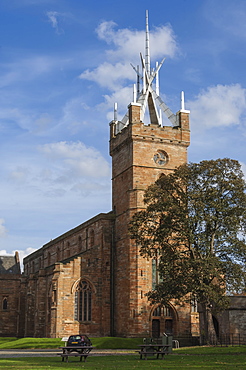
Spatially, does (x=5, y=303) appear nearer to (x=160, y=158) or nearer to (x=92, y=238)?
(x=92, y=238)

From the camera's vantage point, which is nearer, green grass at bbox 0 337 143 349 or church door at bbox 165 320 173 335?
green grass at bbox 0 337 143 349

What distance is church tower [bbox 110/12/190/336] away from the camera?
154 feet

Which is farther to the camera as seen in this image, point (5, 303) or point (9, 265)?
point (9, 265)

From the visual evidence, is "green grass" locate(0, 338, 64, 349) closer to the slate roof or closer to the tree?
the tree

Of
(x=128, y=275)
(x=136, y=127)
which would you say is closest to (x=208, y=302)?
(x=128, y=275)

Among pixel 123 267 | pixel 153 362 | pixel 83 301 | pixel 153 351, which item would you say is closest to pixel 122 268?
pixel 123 267

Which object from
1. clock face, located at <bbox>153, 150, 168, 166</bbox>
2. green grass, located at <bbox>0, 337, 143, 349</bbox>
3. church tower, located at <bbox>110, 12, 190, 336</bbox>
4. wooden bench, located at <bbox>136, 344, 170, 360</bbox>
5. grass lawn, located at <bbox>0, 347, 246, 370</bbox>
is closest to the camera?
grass lawn, located at <bbox>0, 347, 246, 370</bbox>

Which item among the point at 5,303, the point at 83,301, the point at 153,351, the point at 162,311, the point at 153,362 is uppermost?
the point at 83,301

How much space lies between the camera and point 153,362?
85.0 ft

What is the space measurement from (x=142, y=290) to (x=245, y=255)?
11.9m

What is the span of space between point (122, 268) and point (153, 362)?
23.6 meters

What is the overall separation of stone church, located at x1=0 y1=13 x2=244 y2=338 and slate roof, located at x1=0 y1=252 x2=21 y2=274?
116ft

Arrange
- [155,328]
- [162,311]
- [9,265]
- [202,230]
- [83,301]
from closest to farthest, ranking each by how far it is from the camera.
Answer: [202,230] → [155,328] → [162,311] → [83,301] → [9,265]

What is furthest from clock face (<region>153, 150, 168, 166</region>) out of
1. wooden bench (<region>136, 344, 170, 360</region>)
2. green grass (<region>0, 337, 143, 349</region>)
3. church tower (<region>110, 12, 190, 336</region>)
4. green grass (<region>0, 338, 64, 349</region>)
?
wooden bench (<region>136, 344, 170, 360</region>)
